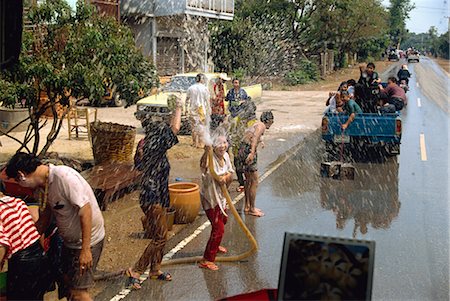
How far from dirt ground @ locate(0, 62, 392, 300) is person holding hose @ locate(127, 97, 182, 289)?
539mm

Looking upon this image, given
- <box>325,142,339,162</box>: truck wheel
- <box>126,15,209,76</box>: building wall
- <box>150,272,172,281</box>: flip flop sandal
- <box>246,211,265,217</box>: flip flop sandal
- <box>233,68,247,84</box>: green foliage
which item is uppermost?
<box>126,15,209,76</box>: building wall

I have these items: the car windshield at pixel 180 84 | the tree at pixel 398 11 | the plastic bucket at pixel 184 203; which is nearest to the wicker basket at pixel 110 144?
the plastic bucket at pixel 184 203

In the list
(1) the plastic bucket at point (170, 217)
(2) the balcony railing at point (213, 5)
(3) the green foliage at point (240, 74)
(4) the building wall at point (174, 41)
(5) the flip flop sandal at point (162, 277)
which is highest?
(2) the balcony railing at point (213, 5)

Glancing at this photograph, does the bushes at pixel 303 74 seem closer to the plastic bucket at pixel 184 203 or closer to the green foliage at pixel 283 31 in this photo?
the green foliage at pixel 283 31

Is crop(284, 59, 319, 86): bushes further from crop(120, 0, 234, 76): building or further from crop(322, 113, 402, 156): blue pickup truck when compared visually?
crop(322, 113, 402, 156): blue pickup truck

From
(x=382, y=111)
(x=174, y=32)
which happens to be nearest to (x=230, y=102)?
(x=382, y=111)

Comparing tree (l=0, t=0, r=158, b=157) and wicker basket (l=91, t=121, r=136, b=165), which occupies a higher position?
tree (l=0, t=0, r=158, b=157)

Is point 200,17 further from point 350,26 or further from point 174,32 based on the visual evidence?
point 350,26

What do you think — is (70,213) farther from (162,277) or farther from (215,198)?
(215,198)

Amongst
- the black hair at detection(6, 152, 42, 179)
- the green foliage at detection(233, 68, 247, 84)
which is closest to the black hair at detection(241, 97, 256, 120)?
the black hair at detection(6, 152, 42, 179)

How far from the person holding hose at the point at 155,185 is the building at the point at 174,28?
61.8ft

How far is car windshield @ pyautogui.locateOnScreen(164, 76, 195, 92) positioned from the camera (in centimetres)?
1711

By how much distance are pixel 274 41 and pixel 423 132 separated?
24.7 m

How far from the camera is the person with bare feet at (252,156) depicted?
8047 millimetres
